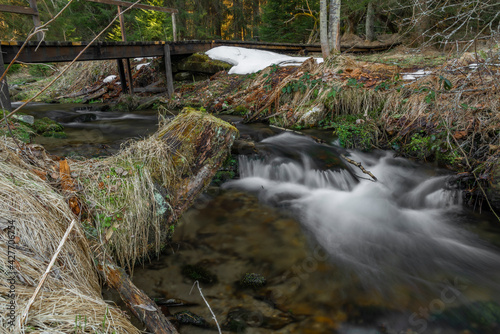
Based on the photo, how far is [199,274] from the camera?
2.96 meters

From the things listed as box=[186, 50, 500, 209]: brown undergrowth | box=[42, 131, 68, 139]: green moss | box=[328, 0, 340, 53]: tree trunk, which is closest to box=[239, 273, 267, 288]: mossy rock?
box=[186, 50, 500, 209]: brown undergrowth

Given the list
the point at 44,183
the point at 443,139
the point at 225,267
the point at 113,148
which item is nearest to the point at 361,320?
the point at 225,267

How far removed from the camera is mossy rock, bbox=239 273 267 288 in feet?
9.39

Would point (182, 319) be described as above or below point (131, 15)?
below

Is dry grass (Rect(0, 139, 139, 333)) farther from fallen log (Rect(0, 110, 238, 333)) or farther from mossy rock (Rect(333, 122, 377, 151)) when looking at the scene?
mossy rock (Rect(333, 122, 377, 151))

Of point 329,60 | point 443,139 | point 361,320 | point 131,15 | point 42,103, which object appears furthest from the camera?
point 131,15

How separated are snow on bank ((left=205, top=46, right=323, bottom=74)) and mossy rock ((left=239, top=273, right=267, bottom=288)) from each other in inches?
377

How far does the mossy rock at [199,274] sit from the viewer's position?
2910 mm

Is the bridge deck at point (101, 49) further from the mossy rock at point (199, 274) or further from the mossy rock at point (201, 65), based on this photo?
the mossy rock at point (199, 274)

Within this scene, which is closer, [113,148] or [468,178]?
[468,178]

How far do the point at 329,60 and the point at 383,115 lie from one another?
3013 mm

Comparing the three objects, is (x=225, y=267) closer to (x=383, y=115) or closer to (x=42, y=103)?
(x=383, y=115)

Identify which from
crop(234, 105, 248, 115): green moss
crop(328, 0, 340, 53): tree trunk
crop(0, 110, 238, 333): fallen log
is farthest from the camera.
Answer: crop(328, 0, 340, 53): tree trunk

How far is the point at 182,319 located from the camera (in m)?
2.43
